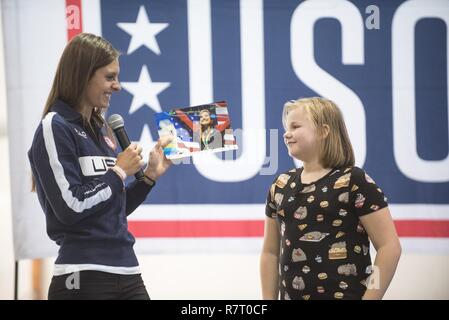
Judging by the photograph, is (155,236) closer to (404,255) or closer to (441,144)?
(404,255)

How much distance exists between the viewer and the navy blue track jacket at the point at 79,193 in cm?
164

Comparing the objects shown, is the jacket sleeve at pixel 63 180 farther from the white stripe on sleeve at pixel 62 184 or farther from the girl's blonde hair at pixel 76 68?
the girl's blonde hair at pixel 76 68

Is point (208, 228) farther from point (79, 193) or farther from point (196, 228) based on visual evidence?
point (79, 193)

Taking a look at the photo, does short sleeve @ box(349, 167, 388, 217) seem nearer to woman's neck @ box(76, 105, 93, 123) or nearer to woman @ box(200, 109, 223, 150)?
woman @ box(200, 109, 223, 150)

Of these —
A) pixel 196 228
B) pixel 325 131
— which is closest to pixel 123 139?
pixel 325 131

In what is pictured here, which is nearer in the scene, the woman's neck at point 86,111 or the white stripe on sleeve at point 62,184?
the white stripe on sleeve at point 62,184

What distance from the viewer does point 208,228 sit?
120 inches

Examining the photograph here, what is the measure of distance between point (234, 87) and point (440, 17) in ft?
3.92

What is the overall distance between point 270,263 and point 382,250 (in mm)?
383

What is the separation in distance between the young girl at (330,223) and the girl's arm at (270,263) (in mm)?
51

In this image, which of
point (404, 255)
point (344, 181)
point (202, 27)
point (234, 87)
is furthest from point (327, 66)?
point (344, 181)

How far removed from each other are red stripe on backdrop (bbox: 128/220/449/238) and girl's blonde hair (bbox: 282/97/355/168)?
1312 mm

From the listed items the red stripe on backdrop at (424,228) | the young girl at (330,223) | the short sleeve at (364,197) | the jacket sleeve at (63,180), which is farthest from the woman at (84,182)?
the red stripe on backdrop at (424,228)

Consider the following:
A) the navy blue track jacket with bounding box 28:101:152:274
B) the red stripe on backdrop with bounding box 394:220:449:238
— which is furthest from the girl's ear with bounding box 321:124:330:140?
the red stripe on backdrop with bounding box 394:220:449:238
